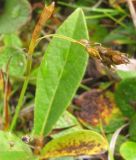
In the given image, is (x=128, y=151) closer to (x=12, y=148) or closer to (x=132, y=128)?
(x=132, y=128)

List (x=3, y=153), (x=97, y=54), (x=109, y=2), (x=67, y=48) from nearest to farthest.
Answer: (x=97, y=54), (x=3, y=153), (x=67, y=48), (x=109, y=2)

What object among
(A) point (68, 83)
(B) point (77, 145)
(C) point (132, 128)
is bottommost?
(C) point (132, 128)

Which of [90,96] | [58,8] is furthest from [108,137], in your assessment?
[58,8]

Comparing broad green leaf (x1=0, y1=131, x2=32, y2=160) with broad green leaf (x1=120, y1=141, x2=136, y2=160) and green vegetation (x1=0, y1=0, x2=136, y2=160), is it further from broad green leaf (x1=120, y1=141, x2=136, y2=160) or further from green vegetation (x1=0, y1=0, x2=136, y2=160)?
broad green leaf (x1=120, y1=141, x2=136, y2=160)

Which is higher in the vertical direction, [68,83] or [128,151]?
[68,83]

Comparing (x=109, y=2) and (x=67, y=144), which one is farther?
(x=109, y=2)

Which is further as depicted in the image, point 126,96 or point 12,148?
point 126,96

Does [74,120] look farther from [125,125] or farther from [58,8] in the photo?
[58,8]

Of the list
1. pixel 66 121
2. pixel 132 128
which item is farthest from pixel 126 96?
pixel 66 121
